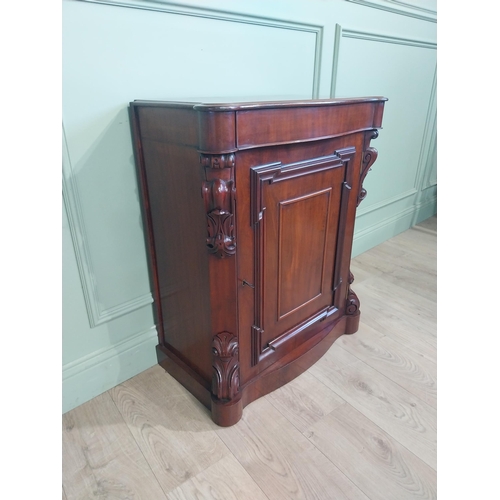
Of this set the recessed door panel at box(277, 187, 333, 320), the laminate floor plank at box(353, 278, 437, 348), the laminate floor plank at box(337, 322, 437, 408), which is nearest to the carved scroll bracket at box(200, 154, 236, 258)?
the recessed door panel at box(277, 187, 333, 320)

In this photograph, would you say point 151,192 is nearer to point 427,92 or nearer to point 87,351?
point 87,351

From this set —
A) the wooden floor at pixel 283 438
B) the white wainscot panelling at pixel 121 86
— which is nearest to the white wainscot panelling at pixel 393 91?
the white wainscot panelling at pixel 121 86

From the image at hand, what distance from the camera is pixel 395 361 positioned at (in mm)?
1341

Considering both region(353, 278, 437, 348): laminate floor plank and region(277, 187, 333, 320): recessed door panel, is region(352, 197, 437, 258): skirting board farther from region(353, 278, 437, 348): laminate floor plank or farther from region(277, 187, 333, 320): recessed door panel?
region(277, 187, 333, 320): recessed door panel

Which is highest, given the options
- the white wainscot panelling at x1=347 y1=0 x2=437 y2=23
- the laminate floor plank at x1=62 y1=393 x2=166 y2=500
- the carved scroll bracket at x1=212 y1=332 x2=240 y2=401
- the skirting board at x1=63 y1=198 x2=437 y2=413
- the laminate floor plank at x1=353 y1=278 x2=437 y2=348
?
the white wainscot panelling at x1=347 y1=0 x2=437 y2=23

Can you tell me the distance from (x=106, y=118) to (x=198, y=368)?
2.45 ft

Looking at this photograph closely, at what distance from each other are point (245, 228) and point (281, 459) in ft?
2.00

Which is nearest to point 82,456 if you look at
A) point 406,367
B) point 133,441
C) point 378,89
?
point 133,441

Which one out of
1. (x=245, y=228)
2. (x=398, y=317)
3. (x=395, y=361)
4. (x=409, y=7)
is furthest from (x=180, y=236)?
(x=409, y=7)

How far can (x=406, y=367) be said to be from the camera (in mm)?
1312

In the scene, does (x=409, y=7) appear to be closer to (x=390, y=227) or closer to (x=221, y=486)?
(x=390, y=227)

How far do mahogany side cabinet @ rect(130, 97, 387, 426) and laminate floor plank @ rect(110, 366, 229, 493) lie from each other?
0.15 feet

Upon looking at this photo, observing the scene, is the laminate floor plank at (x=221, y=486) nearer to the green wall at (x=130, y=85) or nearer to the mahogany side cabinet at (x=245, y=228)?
the mahogany side cabinet at (x=245, y=228)

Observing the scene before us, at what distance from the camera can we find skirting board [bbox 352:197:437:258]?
214 centimetres
